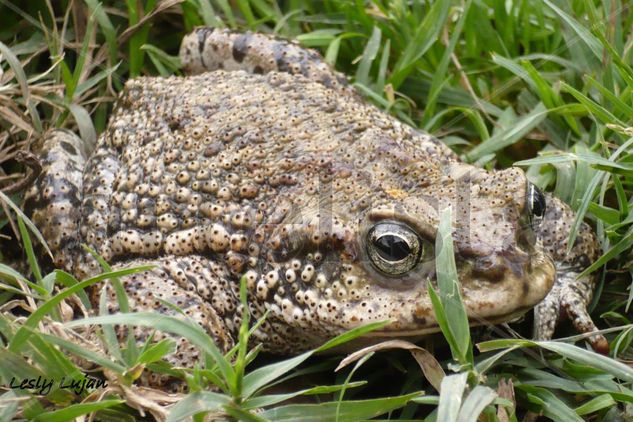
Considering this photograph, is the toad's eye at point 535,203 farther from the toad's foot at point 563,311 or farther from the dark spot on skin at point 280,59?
the dark spot on skin at point 280,59

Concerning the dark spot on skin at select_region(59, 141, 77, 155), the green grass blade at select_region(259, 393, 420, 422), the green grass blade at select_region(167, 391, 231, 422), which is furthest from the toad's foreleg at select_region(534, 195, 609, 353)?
the dark spot on skin at select_region(59, 141, 77, 155)

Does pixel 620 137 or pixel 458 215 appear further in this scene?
pixel 620 137

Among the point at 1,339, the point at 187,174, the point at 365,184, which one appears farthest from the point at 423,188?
the point at 1,339

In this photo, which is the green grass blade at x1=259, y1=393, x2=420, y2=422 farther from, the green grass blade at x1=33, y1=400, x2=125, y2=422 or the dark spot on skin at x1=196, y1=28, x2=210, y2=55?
the dark spot on skin at x1=196, y1=28, x2=210, y2=55

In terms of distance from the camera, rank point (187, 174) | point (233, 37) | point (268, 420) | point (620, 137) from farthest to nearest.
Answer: point (233, 37) < point (620, 137) < point (187, 174) < point (268, 420)

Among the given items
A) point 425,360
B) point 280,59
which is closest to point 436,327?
point 425,360

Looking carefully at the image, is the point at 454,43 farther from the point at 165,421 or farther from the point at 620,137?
the point at 165,421

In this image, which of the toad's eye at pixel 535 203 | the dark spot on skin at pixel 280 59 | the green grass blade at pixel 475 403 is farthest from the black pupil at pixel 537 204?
→ the dark spot on skin at pixel 280 59
